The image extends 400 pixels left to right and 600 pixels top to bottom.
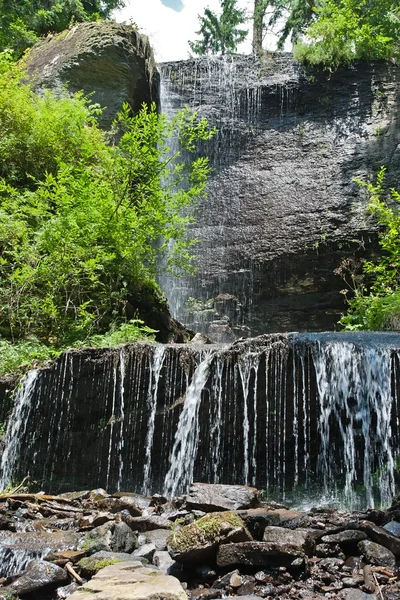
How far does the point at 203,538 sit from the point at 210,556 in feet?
0.43

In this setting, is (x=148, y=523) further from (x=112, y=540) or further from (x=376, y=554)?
(x=376, y=554)

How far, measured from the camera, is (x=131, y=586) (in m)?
3.08

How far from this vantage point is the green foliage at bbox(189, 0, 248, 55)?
29.6 meters

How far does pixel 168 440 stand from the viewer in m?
7.06

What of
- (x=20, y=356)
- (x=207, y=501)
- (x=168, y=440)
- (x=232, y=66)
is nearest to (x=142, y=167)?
(x=20, y=356)

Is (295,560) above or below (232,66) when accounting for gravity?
below

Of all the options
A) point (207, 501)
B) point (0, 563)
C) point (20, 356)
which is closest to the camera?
point (0, 563)

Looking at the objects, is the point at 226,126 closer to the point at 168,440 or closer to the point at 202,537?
the point at 168,440

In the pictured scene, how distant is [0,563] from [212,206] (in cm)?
1204

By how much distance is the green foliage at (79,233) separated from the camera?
29.1 feet

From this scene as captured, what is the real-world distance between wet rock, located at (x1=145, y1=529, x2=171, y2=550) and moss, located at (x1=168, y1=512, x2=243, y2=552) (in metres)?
0.29

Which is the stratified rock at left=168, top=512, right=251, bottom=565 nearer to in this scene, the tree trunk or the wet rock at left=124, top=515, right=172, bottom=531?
the wet rock at left=124, top=515, right=172, bottom=531

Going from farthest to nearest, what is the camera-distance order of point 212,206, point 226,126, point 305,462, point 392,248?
1. point 226,126
2. point 212,206
3. point 392,248
4. point 305,462

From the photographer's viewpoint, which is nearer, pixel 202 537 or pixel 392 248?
pixel 202 537
